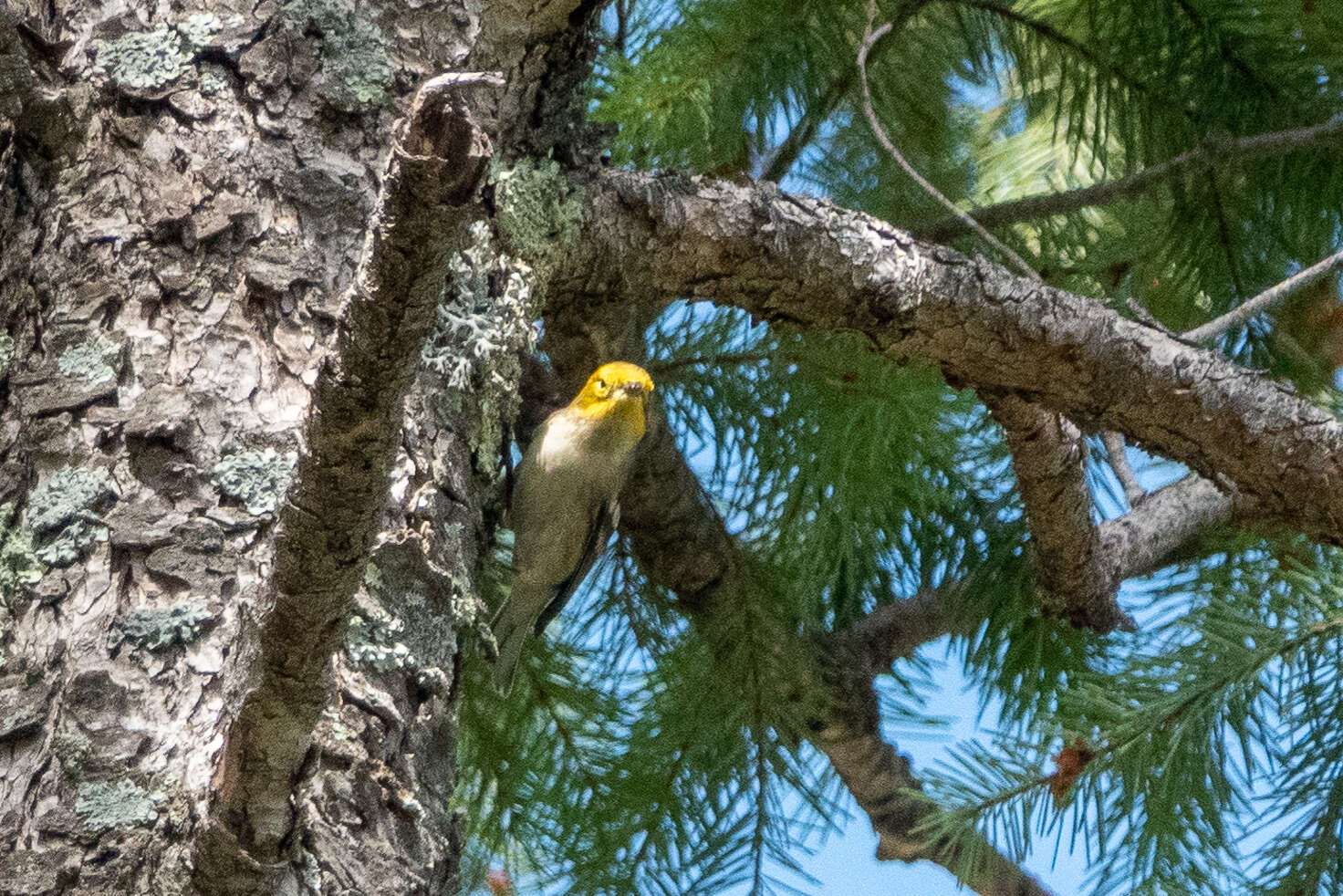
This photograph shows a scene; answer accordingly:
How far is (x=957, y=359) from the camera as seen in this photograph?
1.77 m

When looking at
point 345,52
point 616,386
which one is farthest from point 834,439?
point 345,52

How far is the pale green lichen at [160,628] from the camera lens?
1.17 meters

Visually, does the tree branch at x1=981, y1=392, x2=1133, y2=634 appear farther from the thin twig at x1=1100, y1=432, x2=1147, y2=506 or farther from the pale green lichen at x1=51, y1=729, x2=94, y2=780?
the pale green lichen at x1=51, y1=729, x2=94, y2=780

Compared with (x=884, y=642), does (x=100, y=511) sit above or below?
below

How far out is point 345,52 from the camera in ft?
4.96

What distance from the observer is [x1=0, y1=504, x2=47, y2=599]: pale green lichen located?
3.95ft

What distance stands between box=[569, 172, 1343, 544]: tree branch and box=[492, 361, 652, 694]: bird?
0.38 metres

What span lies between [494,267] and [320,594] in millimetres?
750

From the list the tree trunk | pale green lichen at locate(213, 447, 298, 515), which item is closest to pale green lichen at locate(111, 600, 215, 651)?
the tree trunk

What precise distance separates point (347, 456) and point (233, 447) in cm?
44

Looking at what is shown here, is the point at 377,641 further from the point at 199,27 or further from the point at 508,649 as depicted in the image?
the point at 508,649

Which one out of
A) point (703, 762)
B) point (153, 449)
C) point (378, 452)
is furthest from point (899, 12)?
point (378, 452)

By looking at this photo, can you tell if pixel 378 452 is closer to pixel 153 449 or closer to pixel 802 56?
pixel 153 449

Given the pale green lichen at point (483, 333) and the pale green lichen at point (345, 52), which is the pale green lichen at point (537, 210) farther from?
the pale green lichen at point (345, 52)
